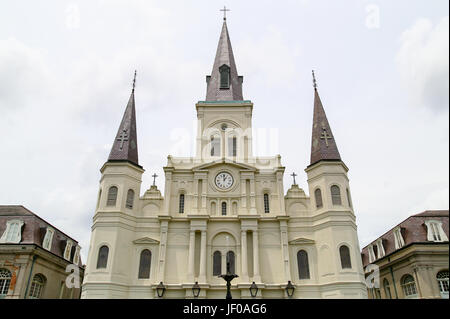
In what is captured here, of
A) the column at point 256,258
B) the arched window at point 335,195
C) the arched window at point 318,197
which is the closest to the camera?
the column at point 256,258

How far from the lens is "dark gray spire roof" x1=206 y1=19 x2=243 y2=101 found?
3669 centimetres

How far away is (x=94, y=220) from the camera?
91.8ft

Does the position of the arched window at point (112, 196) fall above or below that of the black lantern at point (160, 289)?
above

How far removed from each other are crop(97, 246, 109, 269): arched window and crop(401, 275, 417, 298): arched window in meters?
23.9

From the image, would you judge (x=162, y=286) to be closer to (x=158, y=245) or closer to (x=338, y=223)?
(x=158, y=245)

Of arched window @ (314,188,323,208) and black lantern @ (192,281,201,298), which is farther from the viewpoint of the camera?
arched window @ (314,188,323,208)

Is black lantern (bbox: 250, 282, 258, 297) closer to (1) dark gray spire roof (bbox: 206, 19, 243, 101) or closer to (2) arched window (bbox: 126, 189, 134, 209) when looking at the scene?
(2) arched window (bbox: 126, 189, 134, 209)

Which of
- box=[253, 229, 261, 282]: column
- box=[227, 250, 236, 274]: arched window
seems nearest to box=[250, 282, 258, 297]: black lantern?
box=[253, 229, 261, 282]: column

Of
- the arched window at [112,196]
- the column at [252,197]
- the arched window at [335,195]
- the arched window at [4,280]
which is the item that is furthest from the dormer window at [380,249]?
the arched window at [4,280]

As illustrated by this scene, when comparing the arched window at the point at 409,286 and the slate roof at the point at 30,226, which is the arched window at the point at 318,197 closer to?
the arched window at the point at 409,286

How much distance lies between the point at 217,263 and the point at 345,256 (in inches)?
392

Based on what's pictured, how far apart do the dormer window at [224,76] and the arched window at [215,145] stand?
7191 millimetres

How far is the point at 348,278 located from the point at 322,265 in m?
2.11

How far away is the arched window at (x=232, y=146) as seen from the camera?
1298 inches
